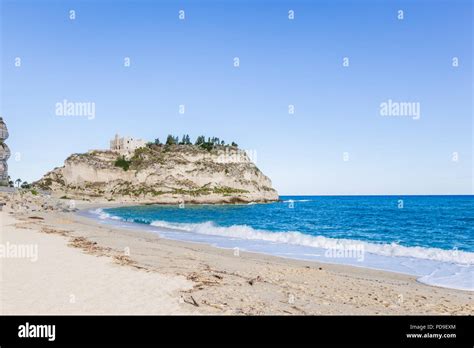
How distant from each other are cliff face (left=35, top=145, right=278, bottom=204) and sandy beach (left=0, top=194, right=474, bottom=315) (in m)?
133

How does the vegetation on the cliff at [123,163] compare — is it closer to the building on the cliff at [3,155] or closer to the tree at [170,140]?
the tree at [170,140]

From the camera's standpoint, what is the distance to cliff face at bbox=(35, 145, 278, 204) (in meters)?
150

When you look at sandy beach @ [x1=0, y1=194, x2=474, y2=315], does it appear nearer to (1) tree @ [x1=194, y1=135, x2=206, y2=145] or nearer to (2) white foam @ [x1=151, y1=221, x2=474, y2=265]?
(2) white foam @ [x1=151, y1=221, x2=474, y2=265]

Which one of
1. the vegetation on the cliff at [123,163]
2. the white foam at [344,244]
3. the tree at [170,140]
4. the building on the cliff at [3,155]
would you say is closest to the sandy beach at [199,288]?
the white foam at [344,244]

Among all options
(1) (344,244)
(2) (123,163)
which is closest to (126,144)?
(2) (123,163)

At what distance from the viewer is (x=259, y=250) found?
24.0 meters

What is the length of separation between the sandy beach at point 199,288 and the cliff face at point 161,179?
133m

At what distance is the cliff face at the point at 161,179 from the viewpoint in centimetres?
15000

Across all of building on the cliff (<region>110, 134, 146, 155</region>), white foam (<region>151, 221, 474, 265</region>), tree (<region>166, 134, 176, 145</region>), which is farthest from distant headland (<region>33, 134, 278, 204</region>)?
white foam (<region>151, 221, 474, 265</region>)

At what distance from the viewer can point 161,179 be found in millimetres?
156750
